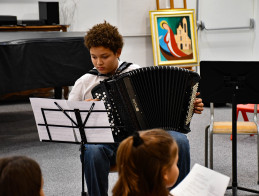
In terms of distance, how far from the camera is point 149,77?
242 centimetres

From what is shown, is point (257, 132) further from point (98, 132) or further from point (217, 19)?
point (217, 19)

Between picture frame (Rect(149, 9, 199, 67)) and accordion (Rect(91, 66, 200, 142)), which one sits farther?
picture frame (Rect(149, 9, 199, 67))

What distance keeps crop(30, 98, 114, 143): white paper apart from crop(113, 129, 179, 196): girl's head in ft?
2.41

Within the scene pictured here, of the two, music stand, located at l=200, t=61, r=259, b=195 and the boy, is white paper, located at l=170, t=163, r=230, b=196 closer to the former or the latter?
the boy

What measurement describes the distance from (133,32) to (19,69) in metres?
3.05

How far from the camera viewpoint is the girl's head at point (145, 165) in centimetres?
152

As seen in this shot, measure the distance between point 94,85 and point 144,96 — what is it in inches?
16.2

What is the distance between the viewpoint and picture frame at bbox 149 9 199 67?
20.7 ft

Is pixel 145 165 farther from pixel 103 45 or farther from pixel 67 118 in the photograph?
pixel 103 45

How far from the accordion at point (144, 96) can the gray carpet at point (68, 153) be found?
1.01 metres

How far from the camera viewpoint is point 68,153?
411cm

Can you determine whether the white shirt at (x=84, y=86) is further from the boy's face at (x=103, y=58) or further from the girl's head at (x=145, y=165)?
the girl's head at (x=145, y=165)

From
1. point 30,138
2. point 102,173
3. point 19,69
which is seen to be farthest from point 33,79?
point 102,173

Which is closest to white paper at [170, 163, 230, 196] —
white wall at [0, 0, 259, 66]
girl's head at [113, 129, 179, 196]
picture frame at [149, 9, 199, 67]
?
girl's head at [113, 129, 179, 196]
